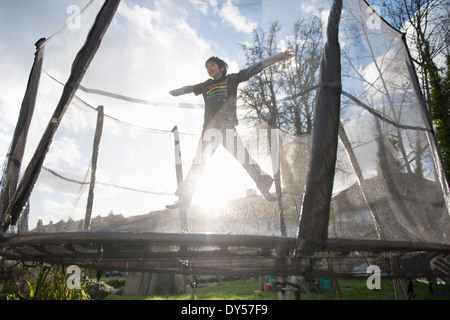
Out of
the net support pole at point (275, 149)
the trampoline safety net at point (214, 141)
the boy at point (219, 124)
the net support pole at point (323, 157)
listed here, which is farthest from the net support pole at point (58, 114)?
the net support pole at point (275, 149)

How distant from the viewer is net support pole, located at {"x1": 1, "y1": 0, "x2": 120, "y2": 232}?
4.81 feet

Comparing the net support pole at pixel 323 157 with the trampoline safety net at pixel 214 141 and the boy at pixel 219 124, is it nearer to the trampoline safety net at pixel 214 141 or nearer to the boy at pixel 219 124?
the trampoline safety net at pixel 214 141

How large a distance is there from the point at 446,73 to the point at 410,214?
7.28 meters

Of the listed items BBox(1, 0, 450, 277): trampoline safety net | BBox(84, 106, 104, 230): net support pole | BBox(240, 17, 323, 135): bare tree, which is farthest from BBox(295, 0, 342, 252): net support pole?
BBox(84, 106, 104, 230): net support pole

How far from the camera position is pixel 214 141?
244cm

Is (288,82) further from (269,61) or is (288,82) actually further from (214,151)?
(214,151)

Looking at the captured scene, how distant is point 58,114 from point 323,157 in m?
1.37

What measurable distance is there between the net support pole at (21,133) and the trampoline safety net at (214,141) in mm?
23

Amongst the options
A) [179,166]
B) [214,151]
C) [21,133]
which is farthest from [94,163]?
[214,151]

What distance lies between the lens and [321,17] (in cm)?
226

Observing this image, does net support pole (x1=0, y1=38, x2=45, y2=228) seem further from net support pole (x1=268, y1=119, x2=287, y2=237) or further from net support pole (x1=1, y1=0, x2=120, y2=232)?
net support pole (x1=268, y1=119, x2=287, y2=237)

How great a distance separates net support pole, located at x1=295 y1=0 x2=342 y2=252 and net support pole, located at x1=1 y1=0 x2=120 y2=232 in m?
1.29

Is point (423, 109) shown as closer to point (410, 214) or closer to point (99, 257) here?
point (410, 214)
